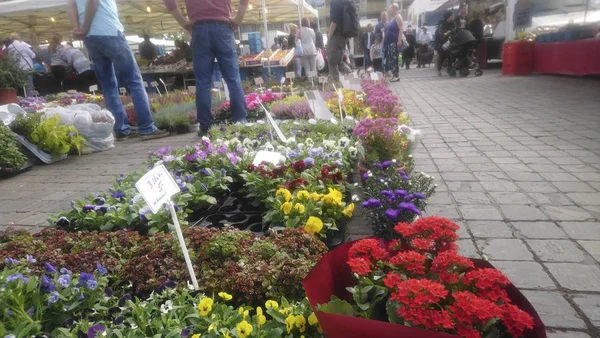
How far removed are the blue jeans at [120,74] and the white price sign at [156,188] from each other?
14.5ft

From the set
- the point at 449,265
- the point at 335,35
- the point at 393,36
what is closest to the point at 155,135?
the point at 335,35

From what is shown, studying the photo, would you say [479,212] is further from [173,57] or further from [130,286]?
[173,57]

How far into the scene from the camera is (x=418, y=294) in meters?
1.17

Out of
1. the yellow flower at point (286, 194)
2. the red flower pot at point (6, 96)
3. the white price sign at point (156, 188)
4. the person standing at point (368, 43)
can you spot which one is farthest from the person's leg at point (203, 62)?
the person standing at point (368, 43)

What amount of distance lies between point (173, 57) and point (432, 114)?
933 cm

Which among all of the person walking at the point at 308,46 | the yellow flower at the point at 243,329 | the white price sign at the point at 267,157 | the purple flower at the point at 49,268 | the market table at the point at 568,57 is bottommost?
the yellow flower at the point at 243,329

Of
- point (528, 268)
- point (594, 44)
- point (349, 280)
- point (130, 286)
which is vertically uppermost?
point (594, 44)

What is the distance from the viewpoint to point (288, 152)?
3.58m

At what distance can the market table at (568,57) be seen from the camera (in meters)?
9.35

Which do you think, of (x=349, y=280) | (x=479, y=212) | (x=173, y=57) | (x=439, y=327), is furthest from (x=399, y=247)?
(x=173, y=57)

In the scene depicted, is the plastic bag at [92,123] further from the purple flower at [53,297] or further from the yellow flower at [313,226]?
the purple flower at [53,297]

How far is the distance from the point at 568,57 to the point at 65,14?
1459 centimetres

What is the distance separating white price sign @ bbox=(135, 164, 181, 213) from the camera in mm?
1739

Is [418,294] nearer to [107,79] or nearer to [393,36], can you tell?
[107,79]
